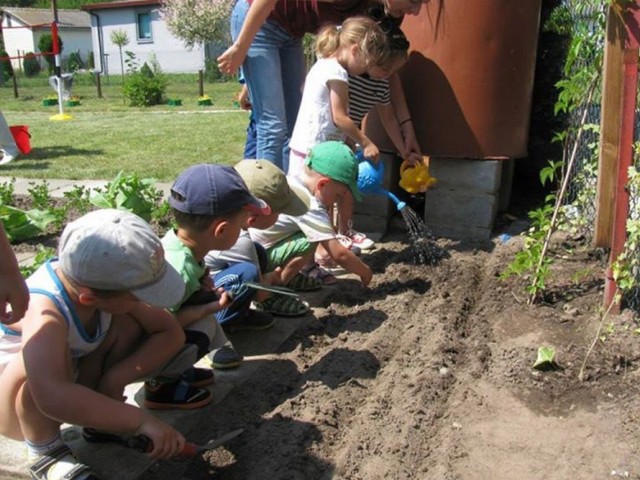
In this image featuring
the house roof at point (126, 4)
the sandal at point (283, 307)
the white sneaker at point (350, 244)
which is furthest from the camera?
the house roof at point (126, 4)

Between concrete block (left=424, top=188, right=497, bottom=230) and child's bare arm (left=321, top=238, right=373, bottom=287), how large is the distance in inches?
44.0

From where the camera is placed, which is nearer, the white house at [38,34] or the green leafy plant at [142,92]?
the green leafy plant at [142,92]

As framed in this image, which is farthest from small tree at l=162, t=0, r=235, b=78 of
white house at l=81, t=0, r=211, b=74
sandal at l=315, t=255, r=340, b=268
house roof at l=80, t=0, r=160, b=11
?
sandal at l=315, t=255, r=340, b=268

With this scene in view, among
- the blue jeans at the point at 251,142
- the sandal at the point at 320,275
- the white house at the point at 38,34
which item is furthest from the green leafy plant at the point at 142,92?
the white house at the point at 38,34

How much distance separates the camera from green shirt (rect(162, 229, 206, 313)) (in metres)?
2.42

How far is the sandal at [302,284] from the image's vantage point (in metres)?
3.60

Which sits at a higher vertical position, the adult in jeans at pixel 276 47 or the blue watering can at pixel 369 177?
the adult in jeans at pixel 276 47

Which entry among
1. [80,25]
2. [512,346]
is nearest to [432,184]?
[512,346]

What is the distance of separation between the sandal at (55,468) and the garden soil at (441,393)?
0.21m

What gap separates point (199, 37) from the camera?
32969 mm

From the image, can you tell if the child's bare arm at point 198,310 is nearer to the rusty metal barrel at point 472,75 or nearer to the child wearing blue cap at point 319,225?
the child wearing blue cap at point 319,225

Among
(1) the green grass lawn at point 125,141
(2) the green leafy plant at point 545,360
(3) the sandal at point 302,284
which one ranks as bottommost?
(1) the green grass lawn at point 125,141

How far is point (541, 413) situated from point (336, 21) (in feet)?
7.96

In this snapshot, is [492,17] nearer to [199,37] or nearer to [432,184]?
[432,184]
